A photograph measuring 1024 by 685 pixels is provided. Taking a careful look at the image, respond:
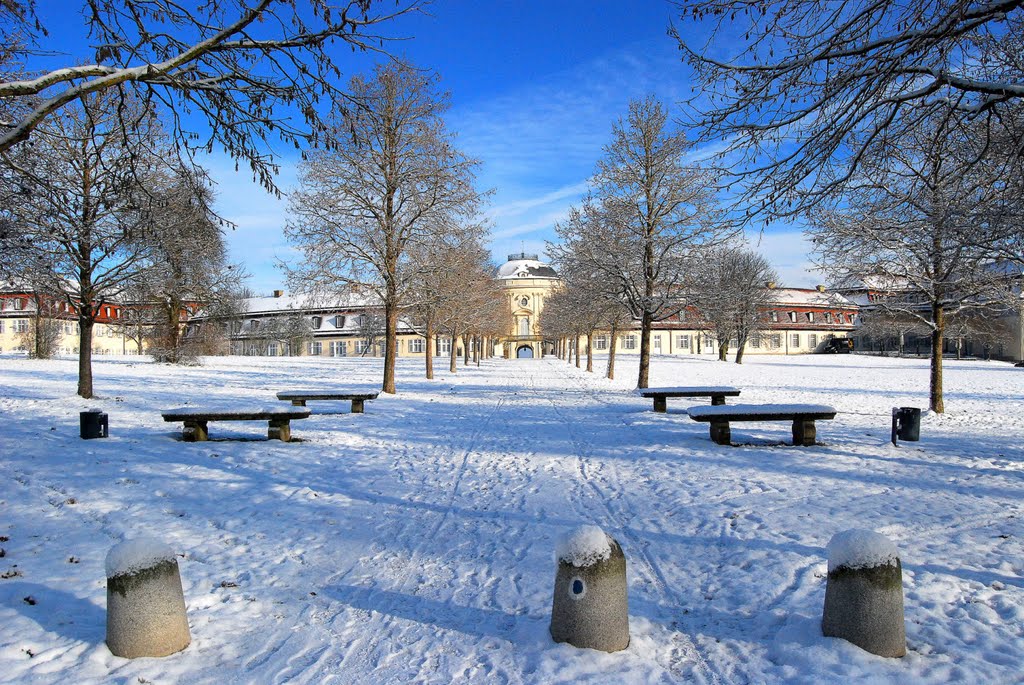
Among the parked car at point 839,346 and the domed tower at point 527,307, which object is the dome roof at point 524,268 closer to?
the domed tower at point 527,307

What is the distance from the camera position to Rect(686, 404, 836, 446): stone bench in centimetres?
1020

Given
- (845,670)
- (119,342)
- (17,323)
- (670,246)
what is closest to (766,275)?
(670,246)

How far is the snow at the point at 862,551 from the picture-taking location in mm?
3463

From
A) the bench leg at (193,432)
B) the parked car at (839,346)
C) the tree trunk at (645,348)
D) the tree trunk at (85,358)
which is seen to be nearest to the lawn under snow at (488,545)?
the bench leg at (193,432)

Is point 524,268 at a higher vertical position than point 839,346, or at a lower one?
higher

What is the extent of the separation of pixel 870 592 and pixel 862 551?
0.22 metres

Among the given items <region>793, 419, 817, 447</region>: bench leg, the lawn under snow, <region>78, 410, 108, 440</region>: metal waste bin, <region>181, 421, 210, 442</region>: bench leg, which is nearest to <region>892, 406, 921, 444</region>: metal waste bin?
the lawn under snow

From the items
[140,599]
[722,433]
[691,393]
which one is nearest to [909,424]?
[722,433]

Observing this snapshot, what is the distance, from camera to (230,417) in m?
10.2

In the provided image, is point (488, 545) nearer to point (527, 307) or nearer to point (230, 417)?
point (230, 417)

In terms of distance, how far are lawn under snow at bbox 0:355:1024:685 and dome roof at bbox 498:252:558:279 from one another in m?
85.8

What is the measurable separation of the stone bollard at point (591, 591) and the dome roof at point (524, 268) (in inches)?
3613

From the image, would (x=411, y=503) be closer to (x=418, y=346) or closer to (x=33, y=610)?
(x=33, y=610)

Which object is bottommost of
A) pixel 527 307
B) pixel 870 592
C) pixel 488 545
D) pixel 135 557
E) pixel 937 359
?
pixel 488 545
